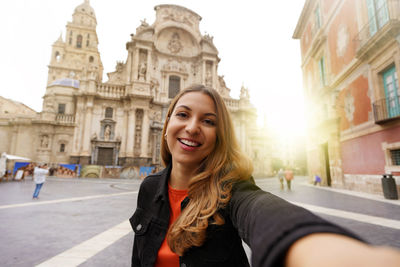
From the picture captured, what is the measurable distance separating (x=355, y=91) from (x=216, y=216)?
479 inches

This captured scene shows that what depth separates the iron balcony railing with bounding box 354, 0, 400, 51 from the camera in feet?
23.9

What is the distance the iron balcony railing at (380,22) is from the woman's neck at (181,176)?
32.8 feet

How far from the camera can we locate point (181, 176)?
1435mm

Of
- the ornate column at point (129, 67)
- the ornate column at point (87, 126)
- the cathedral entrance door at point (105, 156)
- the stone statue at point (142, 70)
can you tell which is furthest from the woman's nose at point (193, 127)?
the ornate column at point (129, 67)

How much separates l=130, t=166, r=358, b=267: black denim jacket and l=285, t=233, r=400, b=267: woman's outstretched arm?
2cm

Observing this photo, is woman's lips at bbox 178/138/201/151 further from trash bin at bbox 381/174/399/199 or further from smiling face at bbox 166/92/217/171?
trash bin at bbox 381/174/399/199

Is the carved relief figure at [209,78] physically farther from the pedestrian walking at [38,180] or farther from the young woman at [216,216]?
the young woman at [216,216]

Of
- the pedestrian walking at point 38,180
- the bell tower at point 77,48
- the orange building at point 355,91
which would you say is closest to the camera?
the pedestrian walking at point 38,180

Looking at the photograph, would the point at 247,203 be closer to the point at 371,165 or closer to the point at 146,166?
the point at 371,165

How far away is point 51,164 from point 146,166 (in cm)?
1013

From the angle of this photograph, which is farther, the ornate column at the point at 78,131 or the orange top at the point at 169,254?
the ornate column at the point at 78,131

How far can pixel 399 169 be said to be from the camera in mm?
7473

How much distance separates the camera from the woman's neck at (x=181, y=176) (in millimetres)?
1416

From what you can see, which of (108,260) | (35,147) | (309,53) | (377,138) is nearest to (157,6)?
(309,53)
